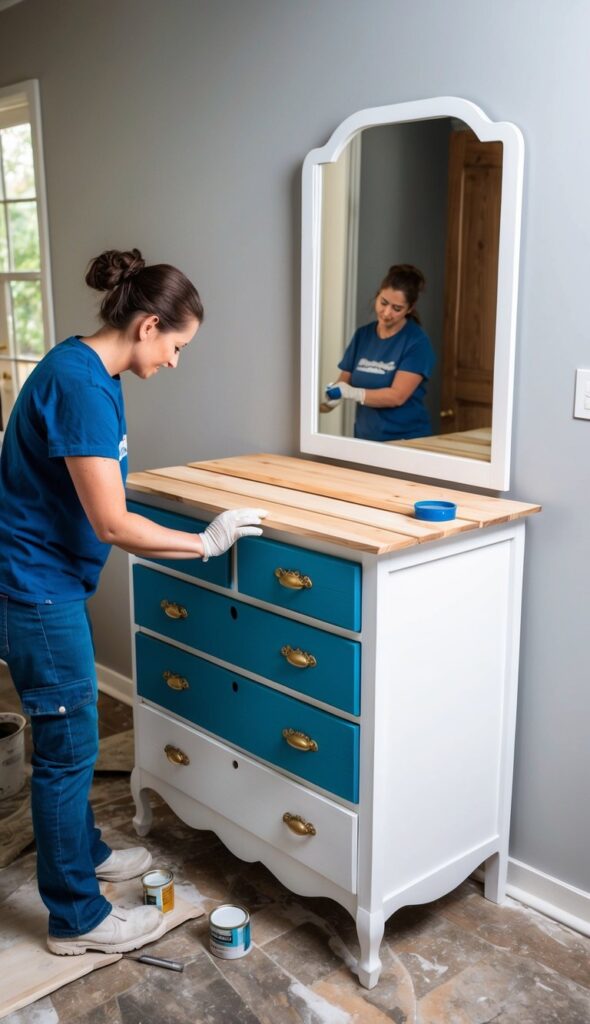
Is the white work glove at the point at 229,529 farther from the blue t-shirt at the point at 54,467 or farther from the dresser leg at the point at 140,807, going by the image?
the dresser leg at the point at 140,807

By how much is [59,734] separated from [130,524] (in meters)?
0.47

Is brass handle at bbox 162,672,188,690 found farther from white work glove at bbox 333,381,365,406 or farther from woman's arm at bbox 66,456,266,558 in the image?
white work glove at bbox 333,381,365,406

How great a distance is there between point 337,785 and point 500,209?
1.24m

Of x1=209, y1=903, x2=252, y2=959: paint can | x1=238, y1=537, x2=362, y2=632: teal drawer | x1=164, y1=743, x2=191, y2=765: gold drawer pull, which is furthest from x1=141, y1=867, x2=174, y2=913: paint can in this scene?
x1=238, y1=537, x2=362, y2=632: teal drawer

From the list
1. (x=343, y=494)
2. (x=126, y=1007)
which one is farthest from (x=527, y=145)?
(x=126, y=1007)

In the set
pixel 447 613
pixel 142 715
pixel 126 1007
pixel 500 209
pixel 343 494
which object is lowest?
pixel 126 1007

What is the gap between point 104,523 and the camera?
72.9 inches

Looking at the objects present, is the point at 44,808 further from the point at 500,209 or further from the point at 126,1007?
the point at 500,209

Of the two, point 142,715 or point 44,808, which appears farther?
point 142,715

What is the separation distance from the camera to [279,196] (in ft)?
8.49

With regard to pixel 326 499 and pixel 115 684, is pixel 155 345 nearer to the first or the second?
pixel 326 499

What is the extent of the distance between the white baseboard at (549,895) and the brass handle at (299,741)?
2.20 ft

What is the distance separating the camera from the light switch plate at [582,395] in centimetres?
198

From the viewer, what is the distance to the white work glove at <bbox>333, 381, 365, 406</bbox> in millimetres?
2443
